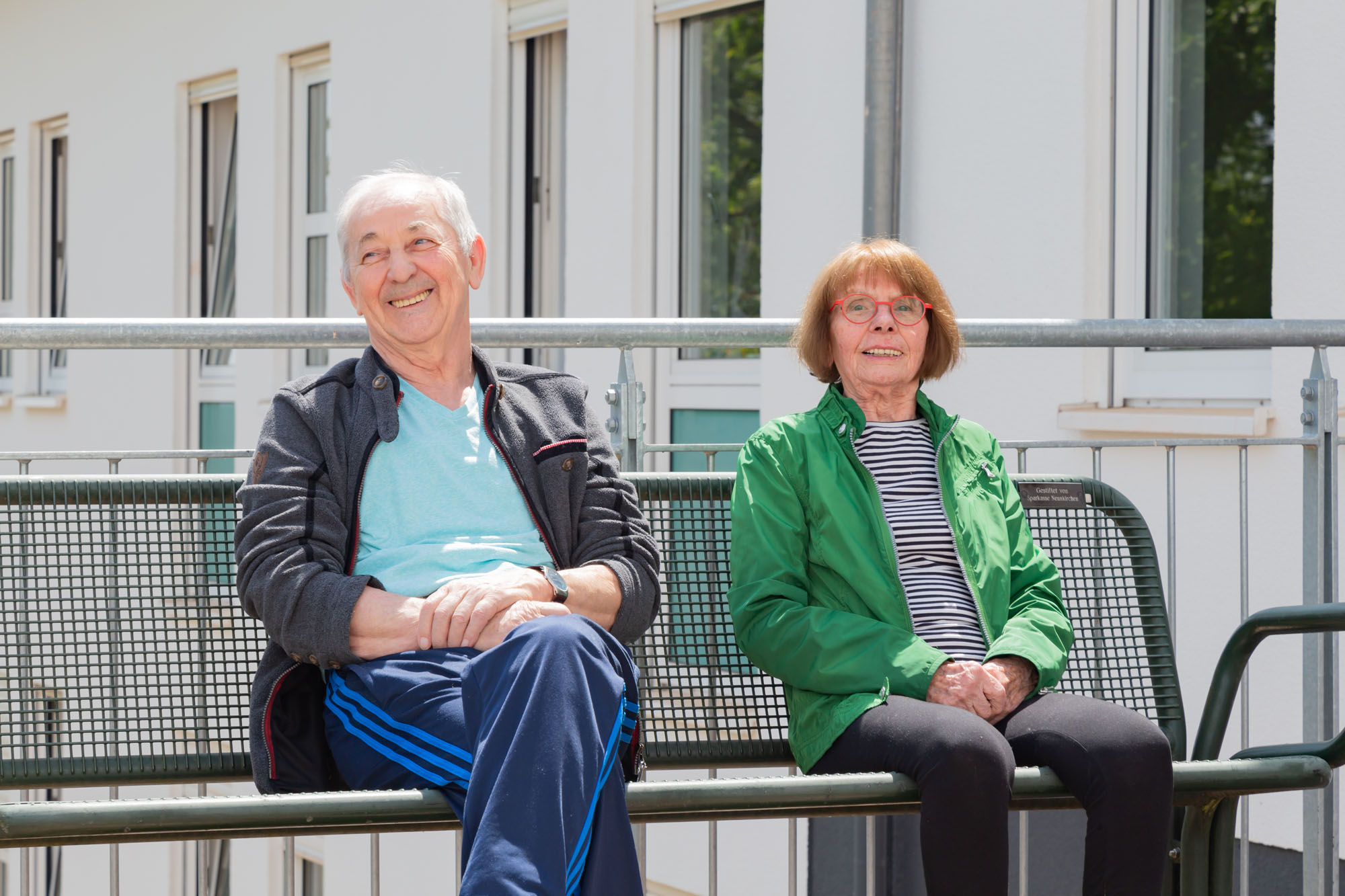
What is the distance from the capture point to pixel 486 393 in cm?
291

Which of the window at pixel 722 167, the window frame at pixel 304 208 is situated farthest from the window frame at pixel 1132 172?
the window frame at pixel 304 208

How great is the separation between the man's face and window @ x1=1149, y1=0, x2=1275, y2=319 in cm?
332

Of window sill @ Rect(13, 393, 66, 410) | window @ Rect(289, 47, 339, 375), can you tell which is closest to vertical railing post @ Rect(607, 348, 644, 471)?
window @ Rect(289, 47, 339, 375)

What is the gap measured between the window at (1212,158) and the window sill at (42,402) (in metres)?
10.1

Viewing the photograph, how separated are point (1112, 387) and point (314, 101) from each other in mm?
6662

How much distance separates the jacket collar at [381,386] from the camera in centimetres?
281

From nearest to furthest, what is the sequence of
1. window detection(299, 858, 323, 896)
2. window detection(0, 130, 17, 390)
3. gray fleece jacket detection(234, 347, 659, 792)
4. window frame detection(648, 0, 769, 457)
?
1. gray fleece jacket detection(234, 347, 659, 792)
2. window frame detection(648, 0, 769, 457)
3. window detection(299, 858, 323, 896)
4. window detection(0, 130, 17, 390)

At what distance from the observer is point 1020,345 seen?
3697mm

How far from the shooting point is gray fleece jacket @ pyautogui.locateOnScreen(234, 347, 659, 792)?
8.51ft

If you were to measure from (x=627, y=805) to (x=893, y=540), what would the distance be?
0.81m

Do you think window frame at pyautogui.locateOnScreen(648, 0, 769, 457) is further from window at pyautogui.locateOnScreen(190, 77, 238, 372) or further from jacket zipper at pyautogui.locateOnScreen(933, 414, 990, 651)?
window at pyautogui.locateOnScreen(190, 77, 238, 372)

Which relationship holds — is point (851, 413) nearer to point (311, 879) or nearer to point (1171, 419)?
point (1171, 419)

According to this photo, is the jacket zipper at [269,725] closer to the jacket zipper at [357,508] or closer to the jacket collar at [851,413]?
the jacket zipper at [357,508]

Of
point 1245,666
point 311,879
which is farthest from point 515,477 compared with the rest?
point 311,879
